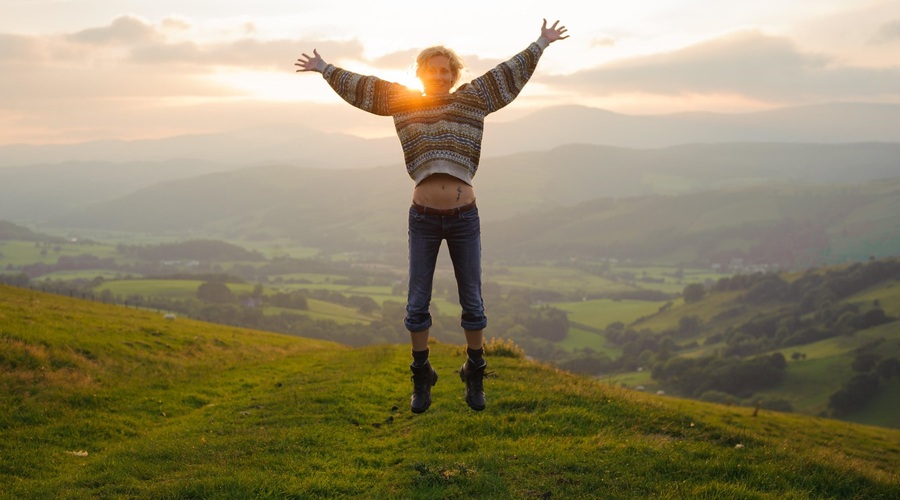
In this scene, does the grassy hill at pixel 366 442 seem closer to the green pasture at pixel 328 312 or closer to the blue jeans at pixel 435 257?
the blue jeans at pixel 435 257

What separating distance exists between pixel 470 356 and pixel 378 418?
3.32 m

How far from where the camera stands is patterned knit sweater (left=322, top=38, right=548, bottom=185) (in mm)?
7516

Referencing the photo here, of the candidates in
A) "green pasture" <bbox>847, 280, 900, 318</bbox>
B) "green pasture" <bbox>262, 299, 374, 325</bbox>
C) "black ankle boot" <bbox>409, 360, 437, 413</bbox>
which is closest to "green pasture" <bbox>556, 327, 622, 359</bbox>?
"green pasture" <bbox>262, 299, 374, 325</bbox>

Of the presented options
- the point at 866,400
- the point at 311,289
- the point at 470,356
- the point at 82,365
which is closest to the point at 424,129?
the point at 470,356

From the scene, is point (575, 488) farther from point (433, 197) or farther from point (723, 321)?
point (723, 321)

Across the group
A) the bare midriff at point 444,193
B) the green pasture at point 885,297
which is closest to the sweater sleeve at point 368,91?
the bare midriff at point 444,193

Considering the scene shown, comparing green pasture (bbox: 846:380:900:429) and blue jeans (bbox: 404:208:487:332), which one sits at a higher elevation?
blue jeans (bbox: 404:208:487:332)

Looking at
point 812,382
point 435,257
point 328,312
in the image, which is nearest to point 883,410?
point 812,382

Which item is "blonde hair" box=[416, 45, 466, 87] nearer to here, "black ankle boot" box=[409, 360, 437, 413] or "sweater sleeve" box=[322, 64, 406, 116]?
"sweater sleeve" box=[322, 64, 406, 116]

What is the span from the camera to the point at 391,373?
1555 cm

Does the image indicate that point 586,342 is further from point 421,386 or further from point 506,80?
point 506,80

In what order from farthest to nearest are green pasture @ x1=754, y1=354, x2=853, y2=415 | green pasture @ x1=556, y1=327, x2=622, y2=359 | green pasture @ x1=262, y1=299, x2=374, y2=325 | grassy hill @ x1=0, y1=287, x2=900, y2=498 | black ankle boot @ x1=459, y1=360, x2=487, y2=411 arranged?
1. green pasture @ x1=556, y1=327, x2=622, y2=359
2. green pasture @ x1=262, y1=299, x2=374, y2=325
3. green pasture @ x1=754, y1=354, x2=853, y2=415
4. black ankle boot @ x1=459, y1=360, x2=487, y2=411
5. grassy hill @ x1=0, y1=287, x2=900, y2=498

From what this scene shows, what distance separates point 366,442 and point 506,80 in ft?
18.4

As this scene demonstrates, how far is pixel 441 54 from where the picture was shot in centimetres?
778
